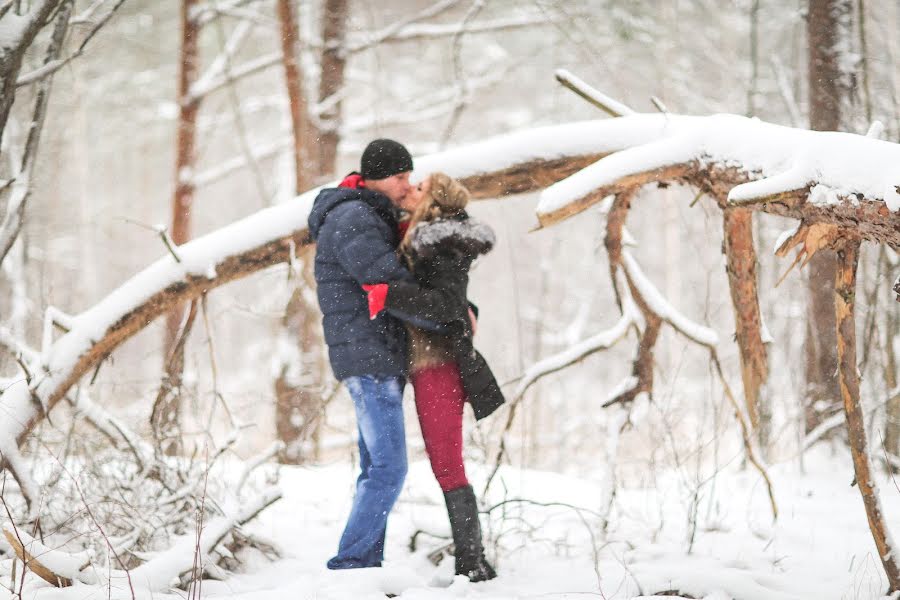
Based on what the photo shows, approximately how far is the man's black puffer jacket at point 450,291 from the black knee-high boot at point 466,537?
336 mm

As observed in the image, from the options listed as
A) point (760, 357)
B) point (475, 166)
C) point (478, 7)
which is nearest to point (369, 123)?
point (478, 7)

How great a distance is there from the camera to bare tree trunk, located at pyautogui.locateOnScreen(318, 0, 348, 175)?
18.1ft

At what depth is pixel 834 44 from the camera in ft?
13.8

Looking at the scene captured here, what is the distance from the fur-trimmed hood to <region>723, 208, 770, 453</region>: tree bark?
102 cm

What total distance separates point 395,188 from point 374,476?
1.18 metres

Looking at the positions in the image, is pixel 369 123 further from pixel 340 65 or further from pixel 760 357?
pixel 760 357

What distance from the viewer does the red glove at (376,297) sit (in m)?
2.52

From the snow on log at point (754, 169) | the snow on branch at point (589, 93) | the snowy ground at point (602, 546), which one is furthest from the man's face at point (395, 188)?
the snowy ground at point (602, 546)

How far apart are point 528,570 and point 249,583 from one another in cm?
112

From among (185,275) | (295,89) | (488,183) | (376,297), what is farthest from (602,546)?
(295,89)

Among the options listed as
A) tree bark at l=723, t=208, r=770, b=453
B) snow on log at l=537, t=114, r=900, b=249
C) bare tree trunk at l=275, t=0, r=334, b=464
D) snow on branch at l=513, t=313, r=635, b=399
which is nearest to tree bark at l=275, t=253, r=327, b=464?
bare tree trunk at l=275, t=0, r=334, b=464

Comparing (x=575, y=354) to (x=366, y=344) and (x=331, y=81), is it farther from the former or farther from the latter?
(x=331, y=81)

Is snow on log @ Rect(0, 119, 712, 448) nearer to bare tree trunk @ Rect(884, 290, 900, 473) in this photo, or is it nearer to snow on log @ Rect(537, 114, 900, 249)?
snow on log @ Rect(537, 114, 900, 249)

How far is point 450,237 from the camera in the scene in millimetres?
2561
